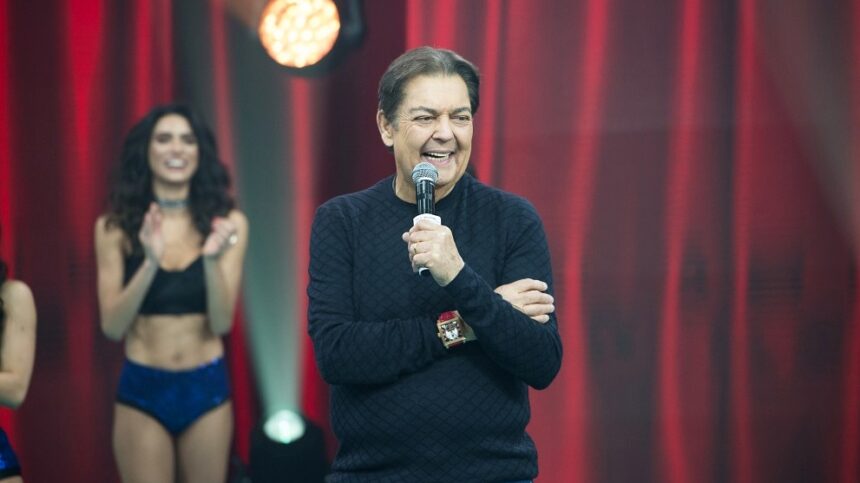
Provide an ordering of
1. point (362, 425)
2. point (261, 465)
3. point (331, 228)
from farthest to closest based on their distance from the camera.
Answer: point (261, 465)
point (331, 228)
point (362, 425)

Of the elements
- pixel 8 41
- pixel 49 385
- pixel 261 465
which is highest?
pixel 8 41

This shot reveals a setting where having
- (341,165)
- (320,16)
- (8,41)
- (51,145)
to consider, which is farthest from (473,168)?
(8,41)

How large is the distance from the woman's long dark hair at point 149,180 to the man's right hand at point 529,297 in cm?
213

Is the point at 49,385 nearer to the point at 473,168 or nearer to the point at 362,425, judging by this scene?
the point at 473,168

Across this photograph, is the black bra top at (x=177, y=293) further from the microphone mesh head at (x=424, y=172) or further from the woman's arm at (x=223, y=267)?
the microphone mesh head at (x=424, y=172)

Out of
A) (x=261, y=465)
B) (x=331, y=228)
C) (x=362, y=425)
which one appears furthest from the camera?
(x=261, y=465)

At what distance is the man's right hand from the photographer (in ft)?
5.94

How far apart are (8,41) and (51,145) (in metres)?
0.43

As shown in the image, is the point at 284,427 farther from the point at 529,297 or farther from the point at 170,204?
the point at 529,297

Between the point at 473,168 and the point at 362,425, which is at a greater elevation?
the point at 473,168

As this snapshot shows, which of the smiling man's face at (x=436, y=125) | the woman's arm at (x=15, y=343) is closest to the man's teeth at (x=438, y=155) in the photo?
the smiling man's face at (x=436, y=125)

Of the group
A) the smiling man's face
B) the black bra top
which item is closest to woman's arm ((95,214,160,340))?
the black bra top

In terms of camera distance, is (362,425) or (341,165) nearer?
(362,425)

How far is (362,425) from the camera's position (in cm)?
177
